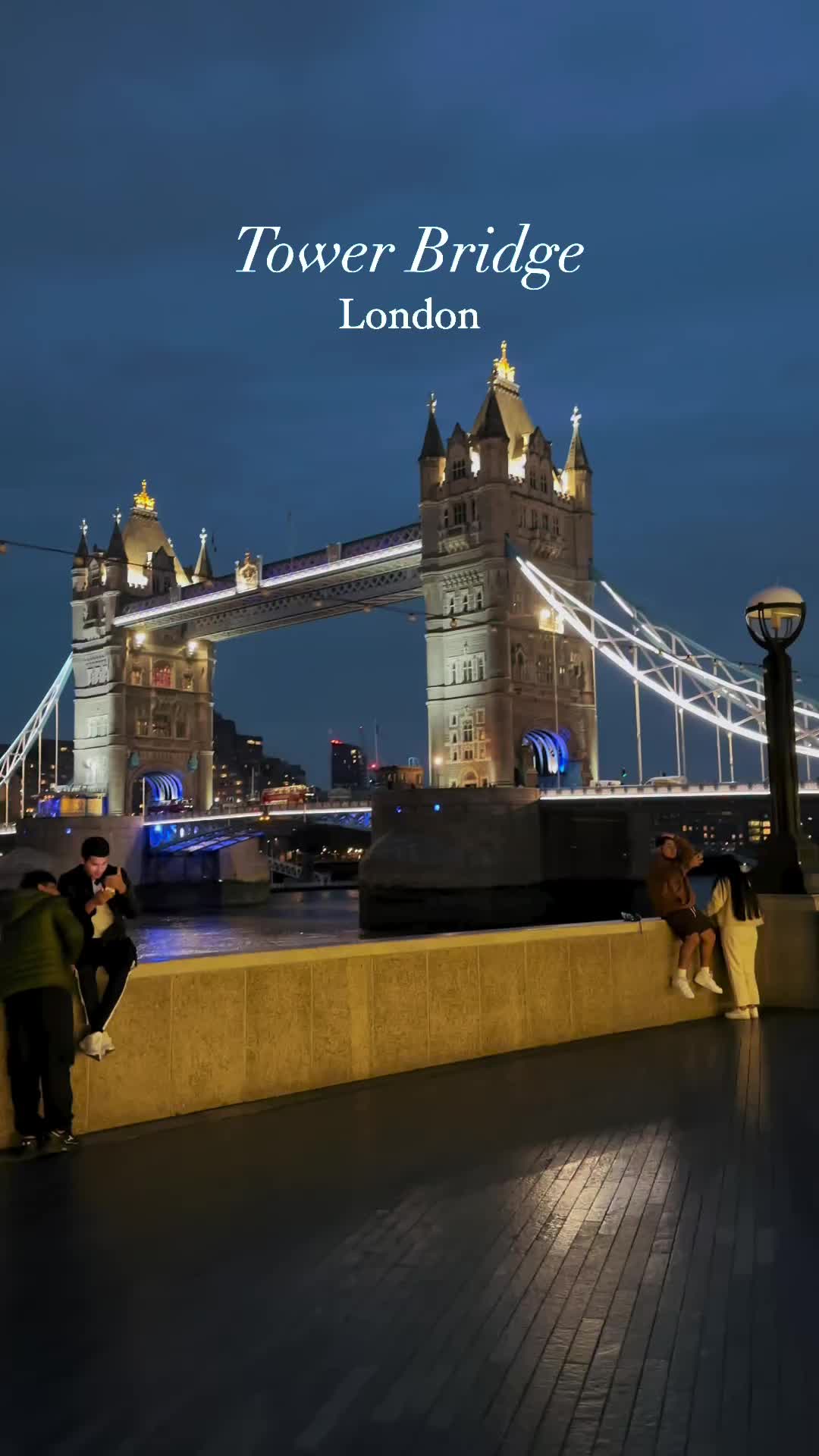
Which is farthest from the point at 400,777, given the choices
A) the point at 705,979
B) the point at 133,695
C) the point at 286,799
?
the point at 705,979

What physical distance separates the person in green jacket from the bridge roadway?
50.3 metres

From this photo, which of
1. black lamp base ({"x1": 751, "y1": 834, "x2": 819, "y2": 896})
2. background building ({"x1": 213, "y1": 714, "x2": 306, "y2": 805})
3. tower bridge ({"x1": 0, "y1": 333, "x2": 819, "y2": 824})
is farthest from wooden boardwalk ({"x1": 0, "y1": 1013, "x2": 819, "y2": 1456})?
background building ({"x1": 213, "y1": 714, "x2": 306, "y2": 805})

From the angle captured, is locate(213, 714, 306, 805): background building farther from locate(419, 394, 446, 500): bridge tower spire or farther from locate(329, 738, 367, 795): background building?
locate(419, 394, 446, 500): bridge tower spire

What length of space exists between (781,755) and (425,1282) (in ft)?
22.6

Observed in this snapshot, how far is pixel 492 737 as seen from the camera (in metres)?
52.3

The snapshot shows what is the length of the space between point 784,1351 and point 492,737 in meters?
49.3

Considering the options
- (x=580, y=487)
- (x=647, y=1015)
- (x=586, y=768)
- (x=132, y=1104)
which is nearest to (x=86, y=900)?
(x=132, y=1104)

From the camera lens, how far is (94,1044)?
548 cm

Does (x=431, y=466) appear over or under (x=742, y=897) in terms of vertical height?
over

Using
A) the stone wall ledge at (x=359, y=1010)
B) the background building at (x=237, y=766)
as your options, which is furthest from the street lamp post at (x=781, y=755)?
the background building at (x=237, y=766)

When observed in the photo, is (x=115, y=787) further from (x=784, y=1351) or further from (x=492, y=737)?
(x=784, y=1351)

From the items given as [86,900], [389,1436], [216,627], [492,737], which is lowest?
[389,1436]

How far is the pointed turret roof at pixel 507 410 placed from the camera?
55688mm

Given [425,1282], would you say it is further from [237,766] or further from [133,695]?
[237,766]
